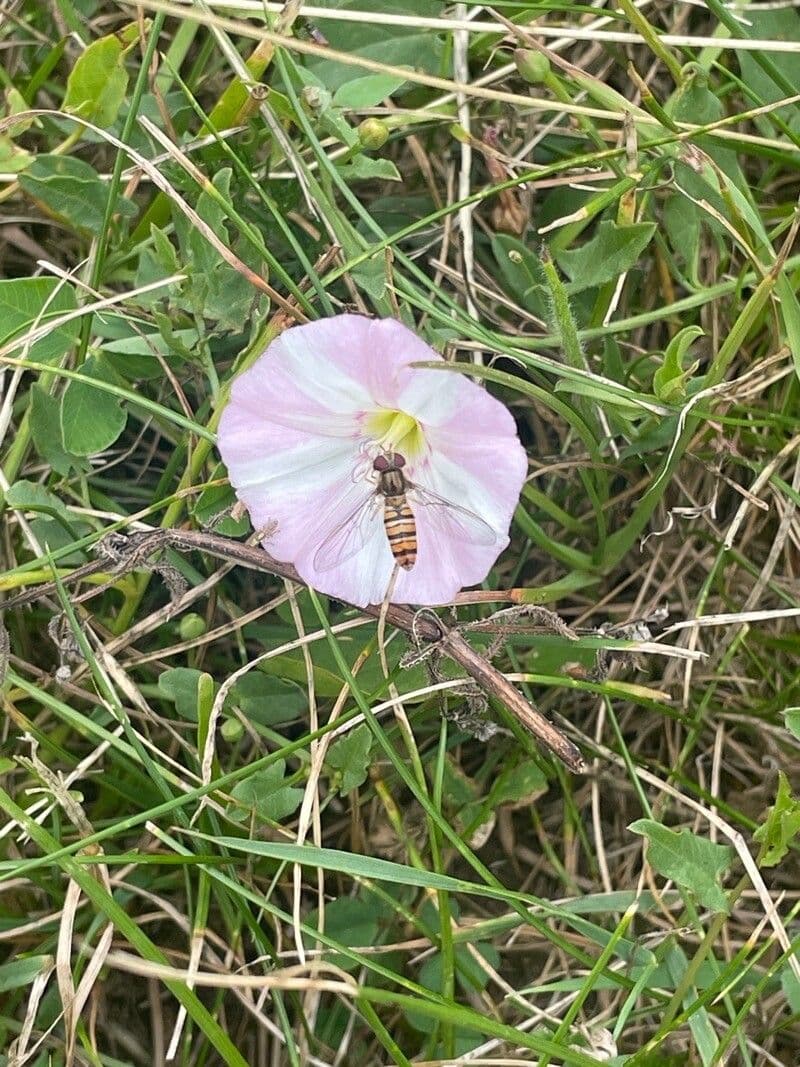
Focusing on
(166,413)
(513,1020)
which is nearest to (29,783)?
(166,413)

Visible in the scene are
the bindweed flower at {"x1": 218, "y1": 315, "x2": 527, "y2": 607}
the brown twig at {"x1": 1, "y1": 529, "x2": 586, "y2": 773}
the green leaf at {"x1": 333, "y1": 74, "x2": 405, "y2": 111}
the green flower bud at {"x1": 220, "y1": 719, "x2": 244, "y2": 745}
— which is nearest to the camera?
the bindweed flower at {"x1": 218, "y1": 315, "x2": 527, "y2": 607}

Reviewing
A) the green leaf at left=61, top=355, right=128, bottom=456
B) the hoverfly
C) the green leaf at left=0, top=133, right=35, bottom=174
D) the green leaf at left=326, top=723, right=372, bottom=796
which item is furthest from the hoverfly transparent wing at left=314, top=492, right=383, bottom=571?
the green leaf at left=0, top=133, right=35, bottom=174

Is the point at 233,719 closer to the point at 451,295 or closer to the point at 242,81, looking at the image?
the point at 451,295

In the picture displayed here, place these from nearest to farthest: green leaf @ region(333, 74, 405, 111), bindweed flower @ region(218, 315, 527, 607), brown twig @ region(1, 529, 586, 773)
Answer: bindweed flower @ region(218, 315, 527, 607), brown twig @ region(1, 529, 586, 773), green leaf @ region(333, 74, 405, 111)

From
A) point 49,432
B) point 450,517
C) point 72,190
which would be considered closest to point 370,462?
point 450,517

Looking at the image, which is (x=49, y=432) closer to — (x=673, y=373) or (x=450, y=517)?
(x=450, y=517)

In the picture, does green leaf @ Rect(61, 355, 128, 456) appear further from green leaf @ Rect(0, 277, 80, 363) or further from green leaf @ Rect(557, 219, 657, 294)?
green leaf @ Rect(557, 219, 657, 294)

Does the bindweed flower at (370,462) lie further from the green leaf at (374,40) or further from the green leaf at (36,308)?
the green leaf at (374,40)
